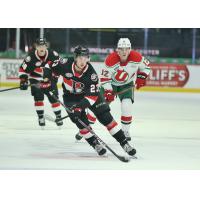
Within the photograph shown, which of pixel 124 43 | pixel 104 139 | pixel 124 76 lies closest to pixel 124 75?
pixel 124 76

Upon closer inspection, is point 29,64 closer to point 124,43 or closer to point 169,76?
point 124,43

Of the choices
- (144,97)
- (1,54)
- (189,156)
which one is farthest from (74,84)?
(1,54)

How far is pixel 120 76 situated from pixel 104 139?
2.22 ft

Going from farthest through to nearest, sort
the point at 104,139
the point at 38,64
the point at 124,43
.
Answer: the point at 38,64
the point at 104,139
the point at 124,43

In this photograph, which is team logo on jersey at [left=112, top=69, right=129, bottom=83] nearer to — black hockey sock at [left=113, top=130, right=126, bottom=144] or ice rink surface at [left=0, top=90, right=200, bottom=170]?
ice rink surface at [left=0, top=90, right=200, bottom=170]

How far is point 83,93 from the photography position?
4758 mm

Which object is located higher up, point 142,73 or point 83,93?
point 142,73

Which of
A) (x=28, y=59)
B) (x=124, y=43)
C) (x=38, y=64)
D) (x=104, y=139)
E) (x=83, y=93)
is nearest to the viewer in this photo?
(x=83, y=93)

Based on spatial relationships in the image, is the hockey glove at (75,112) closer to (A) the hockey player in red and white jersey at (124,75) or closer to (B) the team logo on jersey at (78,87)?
(B) the team logo on jersey at (78,87)

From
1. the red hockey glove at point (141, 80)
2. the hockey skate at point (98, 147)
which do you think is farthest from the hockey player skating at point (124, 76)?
the hockey skate at point (98, 147)

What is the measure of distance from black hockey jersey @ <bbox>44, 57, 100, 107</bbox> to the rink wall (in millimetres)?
6443

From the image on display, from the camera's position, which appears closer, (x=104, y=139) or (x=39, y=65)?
(x=104, y=139)

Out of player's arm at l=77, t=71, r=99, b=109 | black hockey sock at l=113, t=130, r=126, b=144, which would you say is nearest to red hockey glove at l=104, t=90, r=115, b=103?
black hockey sock at l=113, t=130, r=126, b=144

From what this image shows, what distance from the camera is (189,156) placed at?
16.3 ft
